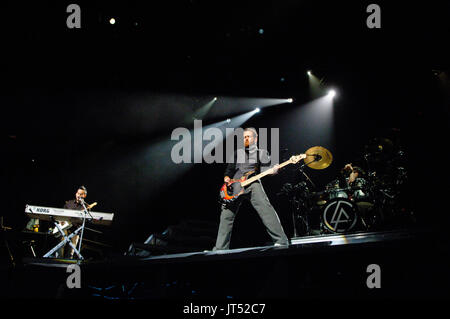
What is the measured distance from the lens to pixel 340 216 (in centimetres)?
548

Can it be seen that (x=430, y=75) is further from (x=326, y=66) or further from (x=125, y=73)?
(x=125, y=73)

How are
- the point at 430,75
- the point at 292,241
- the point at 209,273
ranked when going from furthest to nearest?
the point at 430,75 < the point at 292,241 < the point at 209,273

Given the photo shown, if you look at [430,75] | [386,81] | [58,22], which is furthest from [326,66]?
[58,22]

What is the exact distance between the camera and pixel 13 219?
8.55 m

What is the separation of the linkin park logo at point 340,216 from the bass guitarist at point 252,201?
5.67 feet

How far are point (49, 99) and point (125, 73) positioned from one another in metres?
2.27

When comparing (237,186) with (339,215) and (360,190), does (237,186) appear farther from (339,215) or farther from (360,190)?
(360,190)

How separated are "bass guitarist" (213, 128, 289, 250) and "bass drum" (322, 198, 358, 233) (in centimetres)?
172

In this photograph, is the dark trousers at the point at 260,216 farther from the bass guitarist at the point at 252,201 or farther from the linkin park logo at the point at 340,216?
the linkin park logo at the point at 340,216

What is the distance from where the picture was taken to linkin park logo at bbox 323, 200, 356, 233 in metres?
5.35

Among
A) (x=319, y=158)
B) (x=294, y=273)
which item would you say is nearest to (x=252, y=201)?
(x=294, y=273)

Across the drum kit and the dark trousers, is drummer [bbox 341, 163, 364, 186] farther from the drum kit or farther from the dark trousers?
the dark trousers

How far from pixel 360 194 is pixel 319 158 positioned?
1242 millimetres

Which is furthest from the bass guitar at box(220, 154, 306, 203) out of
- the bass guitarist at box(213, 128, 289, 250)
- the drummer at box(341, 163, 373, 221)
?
the drummer at box(341, 163, 373, 221)
